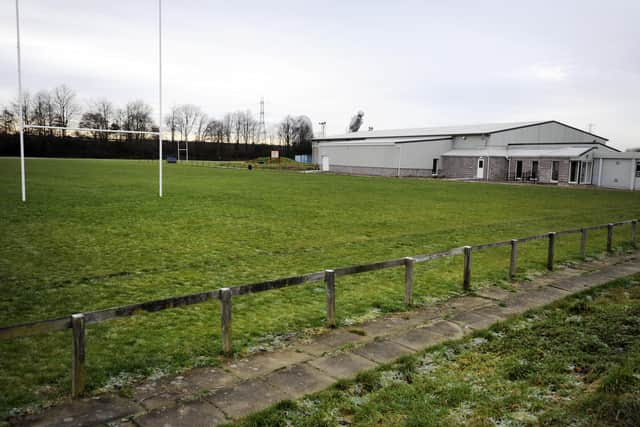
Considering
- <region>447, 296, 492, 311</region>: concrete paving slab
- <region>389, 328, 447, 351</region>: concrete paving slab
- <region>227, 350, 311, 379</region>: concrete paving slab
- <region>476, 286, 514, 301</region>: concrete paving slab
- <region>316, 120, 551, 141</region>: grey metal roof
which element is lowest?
<region>227, 350, 311, 379</region>: concrete paving slab

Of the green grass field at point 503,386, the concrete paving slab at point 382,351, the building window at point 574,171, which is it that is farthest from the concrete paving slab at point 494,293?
the building window at point 574,171

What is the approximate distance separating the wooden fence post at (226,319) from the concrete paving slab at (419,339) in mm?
1999

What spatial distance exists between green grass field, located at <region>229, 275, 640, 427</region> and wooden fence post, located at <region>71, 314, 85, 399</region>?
5.45 ft

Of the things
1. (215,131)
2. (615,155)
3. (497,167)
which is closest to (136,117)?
(215,131)

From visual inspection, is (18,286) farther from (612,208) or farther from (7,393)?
(612,208)

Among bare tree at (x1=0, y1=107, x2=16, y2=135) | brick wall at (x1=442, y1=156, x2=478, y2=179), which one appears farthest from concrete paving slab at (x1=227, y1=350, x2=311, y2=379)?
bare tree at (x1=0, y1=107, x2=16, y2=135)

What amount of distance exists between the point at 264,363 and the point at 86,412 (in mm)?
1813

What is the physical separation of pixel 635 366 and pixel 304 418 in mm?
3306

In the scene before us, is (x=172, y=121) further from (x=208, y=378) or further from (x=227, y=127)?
(x=208, y=378)

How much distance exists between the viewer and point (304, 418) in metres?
3.93

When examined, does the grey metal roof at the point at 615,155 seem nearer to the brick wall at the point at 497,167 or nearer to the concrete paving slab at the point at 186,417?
the brick wall at the point at 497,167

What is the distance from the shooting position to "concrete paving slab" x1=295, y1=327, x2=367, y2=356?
18.3ft

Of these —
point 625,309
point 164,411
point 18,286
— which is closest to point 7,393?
point 164,411

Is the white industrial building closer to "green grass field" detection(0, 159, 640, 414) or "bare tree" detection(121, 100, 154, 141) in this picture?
"green grass field" detection(0, 159, 640, 414)
